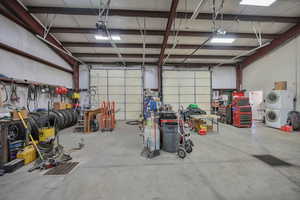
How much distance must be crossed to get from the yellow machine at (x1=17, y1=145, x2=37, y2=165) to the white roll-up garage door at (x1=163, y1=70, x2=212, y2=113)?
303 inches

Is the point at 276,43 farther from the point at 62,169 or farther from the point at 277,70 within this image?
the point at 62,169

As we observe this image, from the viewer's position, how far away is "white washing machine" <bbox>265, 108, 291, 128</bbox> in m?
5.86

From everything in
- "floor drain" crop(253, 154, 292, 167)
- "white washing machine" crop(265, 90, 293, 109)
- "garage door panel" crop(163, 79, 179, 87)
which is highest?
"garage door panel" crop(163, 79, 179, 87)

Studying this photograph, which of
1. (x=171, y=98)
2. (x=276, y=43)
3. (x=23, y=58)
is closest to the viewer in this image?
(x=23, y=58)

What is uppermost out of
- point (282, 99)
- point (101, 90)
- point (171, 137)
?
point (101, 90)

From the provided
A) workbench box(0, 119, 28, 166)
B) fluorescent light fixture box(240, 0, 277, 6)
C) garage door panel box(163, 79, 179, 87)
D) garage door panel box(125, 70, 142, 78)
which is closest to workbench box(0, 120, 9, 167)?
workbench box(0, 119, 28, 166)

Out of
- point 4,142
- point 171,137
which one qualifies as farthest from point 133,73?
point 4,142

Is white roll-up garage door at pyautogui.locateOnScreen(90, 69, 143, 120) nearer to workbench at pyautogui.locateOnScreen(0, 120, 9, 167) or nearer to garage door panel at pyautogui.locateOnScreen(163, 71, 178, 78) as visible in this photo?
garage door panel at pyautogui.locateOnScreen(163, 71, 178, 78)

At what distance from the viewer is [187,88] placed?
953 cm

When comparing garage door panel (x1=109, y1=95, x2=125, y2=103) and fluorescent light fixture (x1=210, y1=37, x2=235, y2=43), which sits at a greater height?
fluorescent light fixture (x1=210, y1=37, x2=235, y2=43)

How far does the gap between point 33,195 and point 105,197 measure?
1130 millimetres

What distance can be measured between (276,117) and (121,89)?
897cm

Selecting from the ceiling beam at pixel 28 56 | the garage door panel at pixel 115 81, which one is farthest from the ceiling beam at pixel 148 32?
the garage door panel at pixel 115 81

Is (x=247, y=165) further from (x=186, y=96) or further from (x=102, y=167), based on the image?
(x=186, y=96)
